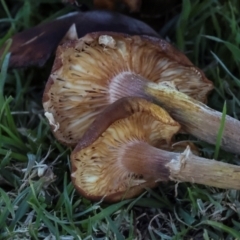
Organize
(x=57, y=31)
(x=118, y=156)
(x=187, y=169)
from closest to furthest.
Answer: (x=187, y=169), (x=118, y=156), (x=57, y=31)

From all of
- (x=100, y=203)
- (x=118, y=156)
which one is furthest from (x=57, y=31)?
(x=100, y=203)

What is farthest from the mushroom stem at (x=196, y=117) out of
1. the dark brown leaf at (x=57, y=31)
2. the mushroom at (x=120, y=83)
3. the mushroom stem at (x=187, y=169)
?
the dark brown leaf at (x=57, y=31)

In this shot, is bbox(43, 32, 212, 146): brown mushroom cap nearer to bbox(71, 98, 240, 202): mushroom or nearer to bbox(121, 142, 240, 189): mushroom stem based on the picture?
bbox(71, 98, 240, 202): mushroom

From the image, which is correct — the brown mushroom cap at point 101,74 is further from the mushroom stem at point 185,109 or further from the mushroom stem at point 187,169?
the mushroom stem at point 187,169

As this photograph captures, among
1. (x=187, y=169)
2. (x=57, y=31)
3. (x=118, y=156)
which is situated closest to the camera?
(x=187, y=169)

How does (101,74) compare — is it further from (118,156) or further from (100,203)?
(100,203)

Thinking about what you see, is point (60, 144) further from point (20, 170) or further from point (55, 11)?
point (55, 11)
